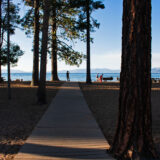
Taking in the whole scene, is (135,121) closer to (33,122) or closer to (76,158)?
(76,158)

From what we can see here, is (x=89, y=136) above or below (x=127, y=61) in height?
below

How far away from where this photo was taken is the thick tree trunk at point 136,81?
12.8ft

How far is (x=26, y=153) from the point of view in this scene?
4277mm

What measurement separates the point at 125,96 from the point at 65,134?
2.28 m

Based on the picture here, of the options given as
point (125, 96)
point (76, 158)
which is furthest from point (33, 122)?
point (125, 96)

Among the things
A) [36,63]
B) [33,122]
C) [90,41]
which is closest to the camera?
[33,122]

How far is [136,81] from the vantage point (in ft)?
13.0

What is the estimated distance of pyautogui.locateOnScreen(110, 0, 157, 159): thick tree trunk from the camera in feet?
12.8

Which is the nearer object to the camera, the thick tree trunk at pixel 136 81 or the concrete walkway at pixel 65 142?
the thick tree trunk at pixel 136 81

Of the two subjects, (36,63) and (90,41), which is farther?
(90,41)

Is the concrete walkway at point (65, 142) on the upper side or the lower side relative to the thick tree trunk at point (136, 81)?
lower

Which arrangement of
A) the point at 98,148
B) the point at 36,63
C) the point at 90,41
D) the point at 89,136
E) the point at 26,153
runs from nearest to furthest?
1. the point at 26,153
2. the point at 98,148
3. the point at 89,136
4. the point at 36,63
5. the point at 90,41

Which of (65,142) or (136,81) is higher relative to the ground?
(136,81)

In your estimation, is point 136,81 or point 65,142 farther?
point 65,142
